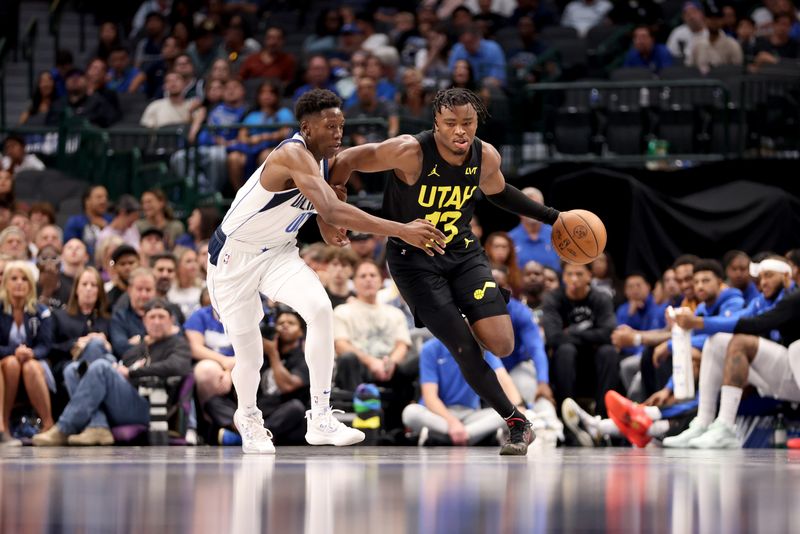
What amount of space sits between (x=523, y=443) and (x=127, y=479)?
9.00 ft

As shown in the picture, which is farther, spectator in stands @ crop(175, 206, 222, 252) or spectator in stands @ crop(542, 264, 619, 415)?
spectator in stands @ crop(175, 206, 222, 252)

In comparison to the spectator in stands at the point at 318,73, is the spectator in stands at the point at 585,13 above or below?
above

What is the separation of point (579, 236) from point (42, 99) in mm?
11955

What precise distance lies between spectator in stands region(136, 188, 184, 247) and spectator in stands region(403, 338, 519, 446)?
3.86m

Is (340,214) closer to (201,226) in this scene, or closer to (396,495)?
(396,495)

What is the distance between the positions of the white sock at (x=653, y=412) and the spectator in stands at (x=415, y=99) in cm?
470

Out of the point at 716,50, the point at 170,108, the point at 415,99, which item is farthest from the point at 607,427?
the point at 170,108

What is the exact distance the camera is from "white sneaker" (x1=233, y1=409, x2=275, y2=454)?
7.59 m

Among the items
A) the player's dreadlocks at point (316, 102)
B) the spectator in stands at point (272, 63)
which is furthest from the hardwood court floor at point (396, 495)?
the spectator in stands at point (272, 63)

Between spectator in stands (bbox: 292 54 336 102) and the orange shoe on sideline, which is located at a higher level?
spectator in stands (bbox: 292 54 336 102)

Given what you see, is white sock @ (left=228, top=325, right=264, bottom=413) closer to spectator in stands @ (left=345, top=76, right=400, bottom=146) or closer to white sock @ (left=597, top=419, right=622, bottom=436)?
white sock @ (left=597, top=419, right=622, bottom=436)

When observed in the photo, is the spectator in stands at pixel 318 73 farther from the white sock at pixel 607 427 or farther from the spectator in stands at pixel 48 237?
the white sock at pixel 607 427

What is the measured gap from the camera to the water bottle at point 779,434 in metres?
9.57

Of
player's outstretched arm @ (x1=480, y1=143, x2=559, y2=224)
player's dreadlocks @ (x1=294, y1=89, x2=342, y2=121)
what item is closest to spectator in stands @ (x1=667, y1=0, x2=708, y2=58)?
player's outstretched arm @ (x1=480, y1=143, x2=559, y2=224)
